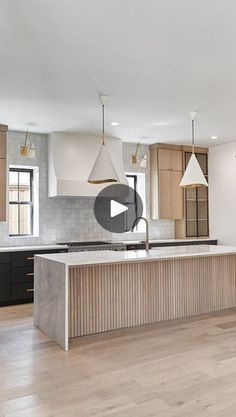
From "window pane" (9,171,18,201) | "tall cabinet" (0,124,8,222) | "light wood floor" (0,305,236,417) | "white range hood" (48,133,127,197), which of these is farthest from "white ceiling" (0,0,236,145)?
"light wood floor" (0,305,236,417)

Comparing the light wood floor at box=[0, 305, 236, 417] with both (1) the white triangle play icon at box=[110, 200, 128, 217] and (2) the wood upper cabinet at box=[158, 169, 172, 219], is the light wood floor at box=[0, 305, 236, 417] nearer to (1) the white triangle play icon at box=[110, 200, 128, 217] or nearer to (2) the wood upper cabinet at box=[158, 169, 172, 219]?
(1) the white triangle play icon at box=[110, 200, 128, 217]

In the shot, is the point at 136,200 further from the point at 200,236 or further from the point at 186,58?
the point at 186,58

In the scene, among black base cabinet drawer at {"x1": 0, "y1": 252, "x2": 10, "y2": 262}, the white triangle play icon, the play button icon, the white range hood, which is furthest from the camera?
the white triangle play icon

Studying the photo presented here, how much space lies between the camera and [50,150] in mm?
5891

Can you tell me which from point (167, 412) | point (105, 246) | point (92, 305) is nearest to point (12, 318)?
point (92, 305)

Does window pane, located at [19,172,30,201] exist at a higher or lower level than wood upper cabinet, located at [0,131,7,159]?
lower

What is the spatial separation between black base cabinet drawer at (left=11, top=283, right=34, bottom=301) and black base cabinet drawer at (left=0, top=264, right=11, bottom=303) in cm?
7

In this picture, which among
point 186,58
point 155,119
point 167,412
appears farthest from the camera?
point 155,119

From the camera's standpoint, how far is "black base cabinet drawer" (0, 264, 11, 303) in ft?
16.8

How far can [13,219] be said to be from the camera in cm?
597

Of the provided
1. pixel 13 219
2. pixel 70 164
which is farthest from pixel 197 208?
pixel 13 219

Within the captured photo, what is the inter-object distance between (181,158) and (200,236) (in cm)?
163

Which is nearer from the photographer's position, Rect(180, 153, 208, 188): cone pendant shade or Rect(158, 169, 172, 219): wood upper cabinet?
Rect(180, 153, 208, 188): cone pendant shade

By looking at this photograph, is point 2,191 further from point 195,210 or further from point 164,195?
point 195,210
